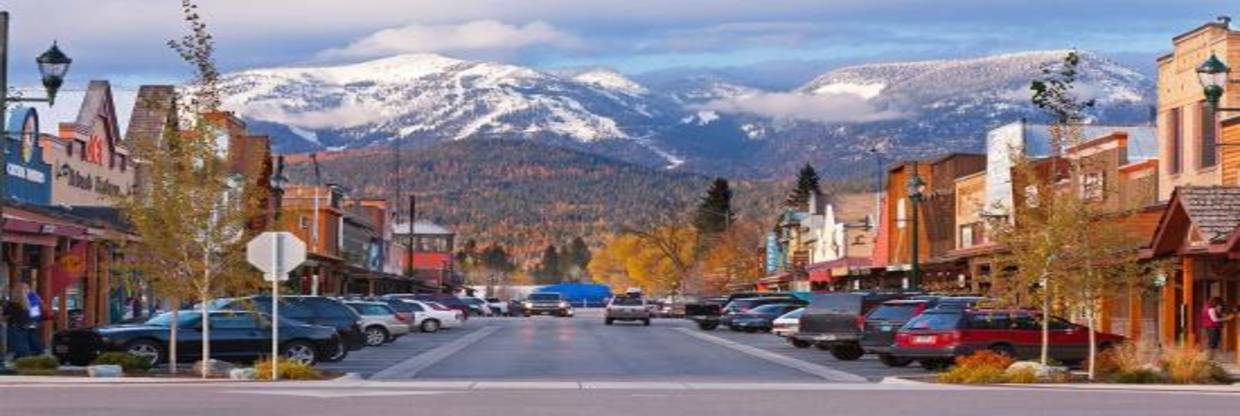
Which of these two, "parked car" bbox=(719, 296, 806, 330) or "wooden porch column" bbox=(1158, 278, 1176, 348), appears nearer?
"wooden porch column" bbox=(1158, 278, 1176, 348)

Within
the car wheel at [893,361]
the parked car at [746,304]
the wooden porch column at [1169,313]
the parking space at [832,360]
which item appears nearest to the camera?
the parking space at [832,360]

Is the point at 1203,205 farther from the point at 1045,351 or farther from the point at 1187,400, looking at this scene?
the point at 1187,400

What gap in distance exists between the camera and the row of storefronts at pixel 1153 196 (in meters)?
39.8

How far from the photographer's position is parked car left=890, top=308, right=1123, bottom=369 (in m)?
37.1

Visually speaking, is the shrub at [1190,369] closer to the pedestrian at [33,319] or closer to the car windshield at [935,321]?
the car windshield at [935,321]

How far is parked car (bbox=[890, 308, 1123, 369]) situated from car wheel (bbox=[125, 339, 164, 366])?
13.3 m

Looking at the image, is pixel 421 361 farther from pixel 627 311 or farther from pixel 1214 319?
pixel 627 311

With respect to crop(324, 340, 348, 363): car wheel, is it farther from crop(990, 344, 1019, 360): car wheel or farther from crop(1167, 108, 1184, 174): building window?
crop(1167, 108, 1184, 174): building window

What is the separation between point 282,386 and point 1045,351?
41.9 ft

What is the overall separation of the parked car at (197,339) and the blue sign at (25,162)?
11.6 m

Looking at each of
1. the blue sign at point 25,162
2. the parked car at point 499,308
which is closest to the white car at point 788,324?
the blue sign at point 25,162

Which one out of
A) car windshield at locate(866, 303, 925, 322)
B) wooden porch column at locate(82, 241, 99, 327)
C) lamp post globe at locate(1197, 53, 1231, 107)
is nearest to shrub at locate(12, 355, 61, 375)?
wooden porch column at locate(82, 241, 99, 327)

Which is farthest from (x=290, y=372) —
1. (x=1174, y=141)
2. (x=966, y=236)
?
(x=966, y=236)

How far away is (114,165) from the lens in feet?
198
